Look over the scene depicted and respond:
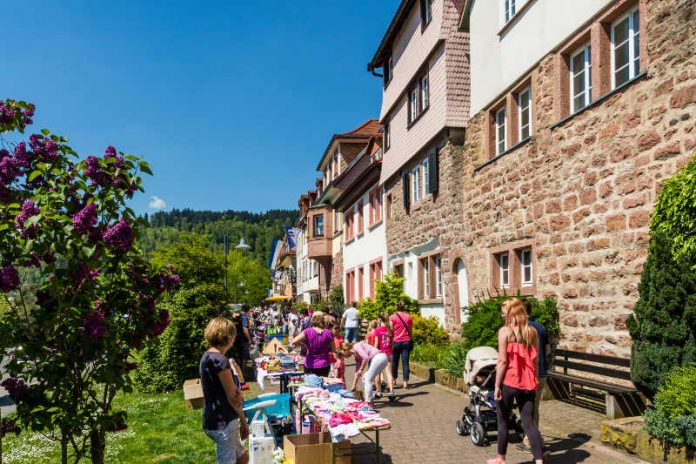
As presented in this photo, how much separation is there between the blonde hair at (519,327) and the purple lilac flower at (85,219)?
4501 millimetres

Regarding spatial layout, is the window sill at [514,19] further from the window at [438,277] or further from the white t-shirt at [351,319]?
the white t-shirt at [351,319]

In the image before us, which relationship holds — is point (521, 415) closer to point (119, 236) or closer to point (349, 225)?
point (119, 236)

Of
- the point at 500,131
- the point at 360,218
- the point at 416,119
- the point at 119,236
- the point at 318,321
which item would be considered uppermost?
the point at 416,119

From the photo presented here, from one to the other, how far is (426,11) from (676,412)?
47.7ft

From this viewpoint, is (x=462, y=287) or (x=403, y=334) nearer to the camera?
(x=403, y=334)

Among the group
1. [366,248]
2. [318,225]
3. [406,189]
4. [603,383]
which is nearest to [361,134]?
[318,225]

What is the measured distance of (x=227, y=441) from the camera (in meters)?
5.71

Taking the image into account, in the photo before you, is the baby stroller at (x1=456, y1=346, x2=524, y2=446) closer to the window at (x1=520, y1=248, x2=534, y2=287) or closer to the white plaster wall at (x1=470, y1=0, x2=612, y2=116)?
the window at (x1=520, y1=248, x2=534, y2=287)

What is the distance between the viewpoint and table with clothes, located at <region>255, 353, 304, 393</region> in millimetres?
9867

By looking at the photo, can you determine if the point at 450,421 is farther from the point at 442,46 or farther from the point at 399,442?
the point at 442,46

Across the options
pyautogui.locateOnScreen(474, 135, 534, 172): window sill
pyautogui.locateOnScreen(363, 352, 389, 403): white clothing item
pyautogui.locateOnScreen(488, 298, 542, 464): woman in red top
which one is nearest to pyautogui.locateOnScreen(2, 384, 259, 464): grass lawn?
pyautogui.locateOnScreen(363, 352, 389, 403): white clothing item

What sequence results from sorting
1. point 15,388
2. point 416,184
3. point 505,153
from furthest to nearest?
point 416,184
point 505,153
point 15,388

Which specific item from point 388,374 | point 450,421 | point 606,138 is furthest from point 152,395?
point 606,138

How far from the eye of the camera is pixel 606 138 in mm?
9797
